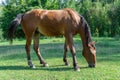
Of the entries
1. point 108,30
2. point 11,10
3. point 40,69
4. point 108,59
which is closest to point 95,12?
point 108,30

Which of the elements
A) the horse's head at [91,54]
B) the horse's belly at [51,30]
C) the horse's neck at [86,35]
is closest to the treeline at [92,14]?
the horse's belly at [51,30]

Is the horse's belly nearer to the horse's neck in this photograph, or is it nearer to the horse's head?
the horse's neck

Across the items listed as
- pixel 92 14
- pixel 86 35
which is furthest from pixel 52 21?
pixel 92 14

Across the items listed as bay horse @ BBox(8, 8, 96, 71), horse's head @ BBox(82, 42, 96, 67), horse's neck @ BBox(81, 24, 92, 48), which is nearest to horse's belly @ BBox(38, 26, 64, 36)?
bay horse @ BBox(8, 8, 96, 71)

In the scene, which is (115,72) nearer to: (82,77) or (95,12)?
(82,77)

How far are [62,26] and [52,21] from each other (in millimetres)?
400

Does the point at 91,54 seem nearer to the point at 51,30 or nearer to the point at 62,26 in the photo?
the point at 62,26

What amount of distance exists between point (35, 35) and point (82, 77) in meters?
2.96

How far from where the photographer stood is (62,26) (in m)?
9.38

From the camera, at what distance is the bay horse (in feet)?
30.5

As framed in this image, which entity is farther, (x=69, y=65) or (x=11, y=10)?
(x=11, y=10)

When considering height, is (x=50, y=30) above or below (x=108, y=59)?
above

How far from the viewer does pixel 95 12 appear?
36.2m

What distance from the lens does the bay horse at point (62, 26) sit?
9.28m
